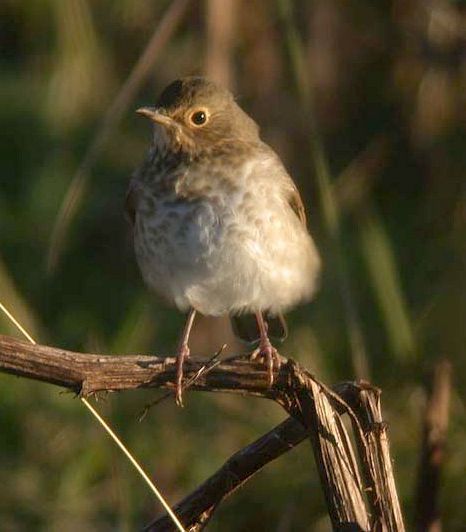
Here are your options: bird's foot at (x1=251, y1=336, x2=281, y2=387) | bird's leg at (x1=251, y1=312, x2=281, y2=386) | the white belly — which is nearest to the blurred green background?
the white belly

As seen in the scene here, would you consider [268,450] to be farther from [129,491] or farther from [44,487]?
[44,487]

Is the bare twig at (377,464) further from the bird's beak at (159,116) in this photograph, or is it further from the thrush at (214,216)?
the bird's beak at (159,116)

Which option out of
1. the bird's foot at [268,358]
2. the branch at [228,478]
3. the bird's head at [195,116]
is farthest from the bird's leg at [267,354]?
the bird's head at [195,116]

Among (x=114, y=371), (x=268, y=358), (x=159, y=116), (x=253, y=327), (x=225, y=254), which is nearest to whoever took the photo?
(x=114, y=371)

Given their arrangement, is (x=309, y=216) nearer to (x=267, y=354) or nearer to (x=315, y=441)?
(x=267, y=354)

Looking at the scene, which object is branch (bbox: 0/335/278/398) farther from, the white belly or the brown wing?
the brown wing

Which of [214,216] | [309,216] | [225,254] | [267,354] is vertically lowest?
[267,354]

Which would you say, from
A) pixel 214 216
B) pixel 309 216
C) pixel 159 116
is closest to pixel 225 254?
pixel 214 216
